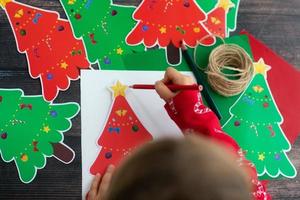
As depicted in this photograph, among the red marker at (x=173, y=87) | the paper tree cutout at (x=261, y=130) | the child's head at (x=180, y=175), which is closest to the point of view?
the child's head at (x=180, y=175)

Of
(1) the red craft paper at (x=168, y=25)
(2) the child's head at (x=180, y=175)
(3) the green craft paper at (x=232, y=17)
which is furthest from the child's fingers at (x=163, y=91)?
(2) the child's head at (x=180, y=175)

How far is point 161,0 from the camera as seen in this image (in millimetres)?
841

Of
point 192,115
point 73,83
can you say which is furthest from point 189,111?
point 73,83

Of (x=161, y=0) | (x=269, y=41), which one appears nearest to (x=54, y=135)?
(x=161, y=0)

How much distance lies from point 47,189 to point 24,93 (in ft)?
0.56

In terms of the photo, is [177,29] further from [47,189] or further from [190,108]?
[47,189]

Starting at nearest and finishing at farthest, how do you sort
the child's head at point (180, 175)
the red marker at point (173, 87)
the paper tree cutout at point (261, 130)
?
the child's head at point (180, 175)
the red marker at point (173, 87)
the paper tree cutout at point (261, 130)

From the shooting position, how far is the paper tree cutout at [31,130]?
2.43 feet

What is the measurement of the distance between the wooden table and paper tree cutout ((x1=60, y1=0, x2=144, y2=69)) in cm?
3

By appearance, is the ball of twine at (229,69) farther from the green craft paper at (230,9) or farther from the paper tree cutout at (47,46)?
the paper tree cutout at (47,46)

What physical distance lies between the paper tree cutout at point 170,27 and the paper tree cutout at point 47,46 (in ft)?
0.35

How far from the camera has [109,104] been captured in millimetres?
783

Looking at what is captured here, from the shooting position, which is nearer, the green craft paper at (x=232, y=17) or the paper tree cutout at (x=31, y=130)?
the paper tree cutout at (x=31, y=130)

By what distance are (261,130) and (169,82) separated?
0.21 meters
